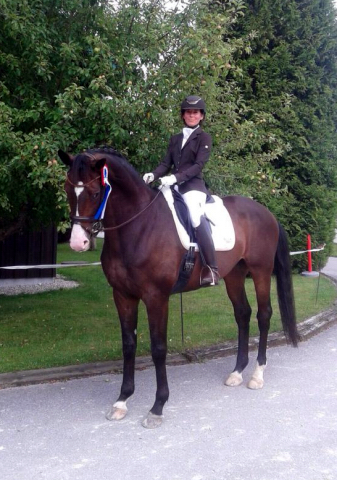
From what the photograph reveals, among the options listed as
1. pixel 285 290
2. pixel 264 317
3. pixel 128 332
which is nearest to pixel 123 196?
pixel 128 332

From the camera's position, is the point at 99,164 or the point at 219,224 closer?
the point at 99,164

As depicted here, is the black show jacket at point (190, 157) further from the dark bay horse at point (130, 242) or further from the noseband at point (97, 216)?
the noseband at point (97, 216)

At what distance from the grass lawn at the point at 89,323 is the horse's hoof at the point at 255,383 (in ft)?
4.46

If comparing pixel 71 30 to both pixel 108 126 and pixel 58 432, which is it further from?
pixel 58 432

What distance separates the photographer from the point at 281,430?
4.37 m

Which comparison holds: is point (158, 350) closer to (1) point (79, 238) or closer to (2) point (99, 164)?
(1) point (79, 238)

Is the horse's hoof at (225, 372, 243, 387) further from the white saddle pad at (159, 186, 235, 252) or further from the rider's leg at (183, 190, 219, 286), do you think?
the white saddle pad at (159, 186, 235, 252)

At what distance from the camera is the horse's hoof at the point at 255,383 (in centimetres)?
543

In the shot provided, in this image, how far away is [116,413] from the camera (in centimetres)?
459

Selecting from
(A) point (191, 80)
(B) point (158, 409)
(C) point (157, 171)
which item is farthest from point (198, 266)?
(A) point (191, 80)

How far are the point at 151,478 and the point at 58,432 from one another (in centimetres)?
109

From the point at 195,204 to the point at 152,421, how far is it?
206 centimetres

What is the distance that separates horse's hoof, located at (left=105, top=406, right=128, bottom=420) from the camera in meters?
4.57

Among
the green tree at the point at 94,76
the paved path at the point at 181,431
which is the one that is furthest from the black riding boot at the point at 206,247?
the green tree at the point at 94,76
